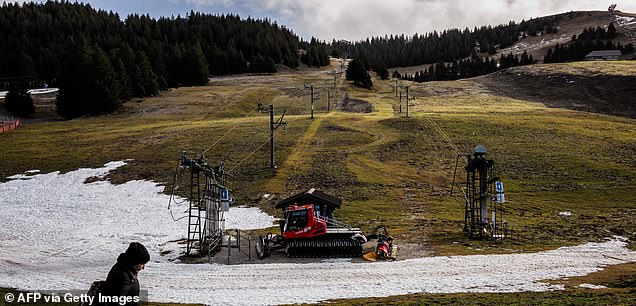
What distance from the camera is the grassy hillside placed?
3709 cm

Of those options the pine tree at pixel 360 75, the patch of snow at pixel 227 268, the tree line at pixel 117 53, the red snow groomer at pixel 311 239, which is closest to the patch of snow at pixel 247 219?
the patch of snow at pixel 227 268

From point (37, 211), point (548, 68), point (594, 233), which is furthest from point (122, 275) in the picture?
point (548, 68)

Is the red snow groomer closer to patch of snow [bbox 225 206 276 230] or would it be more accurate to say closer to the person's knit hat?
patch of snow [bbox 225 206 276 230]

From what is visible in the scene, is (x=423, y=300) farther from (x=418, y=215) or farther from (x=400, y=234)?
(x=418, y=215)

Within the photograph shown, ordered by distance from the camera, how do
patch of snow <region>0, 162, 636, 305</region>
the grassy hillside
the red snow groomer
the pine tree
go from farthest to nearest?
the pine tree, the grassy hillside, the red snow groomer, patch of snow <region>0, 162, 636, 305</region>

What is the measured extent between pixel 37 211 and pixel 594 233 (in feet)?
131

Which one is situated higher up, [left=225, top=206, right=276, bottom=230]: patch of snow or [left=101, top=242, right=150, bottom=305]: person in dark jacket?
[left=101, top=242, right=150, bottom=305]: person in dark jacket

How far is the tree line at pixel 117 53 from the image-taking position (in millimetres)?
92438

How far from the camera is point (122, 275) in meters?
9.10

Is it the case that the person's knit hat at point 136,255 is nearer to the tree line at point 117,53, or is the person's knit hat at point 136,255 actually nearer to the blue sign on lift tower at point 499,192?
the blue sign on lift tower at point 499,192

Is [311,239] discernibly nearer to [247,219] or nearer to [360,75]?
[247,219]

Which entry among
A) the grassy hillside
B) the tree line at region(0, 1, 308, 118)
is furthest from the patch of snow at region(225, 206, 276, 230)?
the tree line at region(0, 1, 308, 118)

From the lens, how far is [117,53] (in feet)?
389

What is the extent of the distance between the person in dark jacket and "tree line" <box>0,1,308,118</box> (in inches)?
3479
